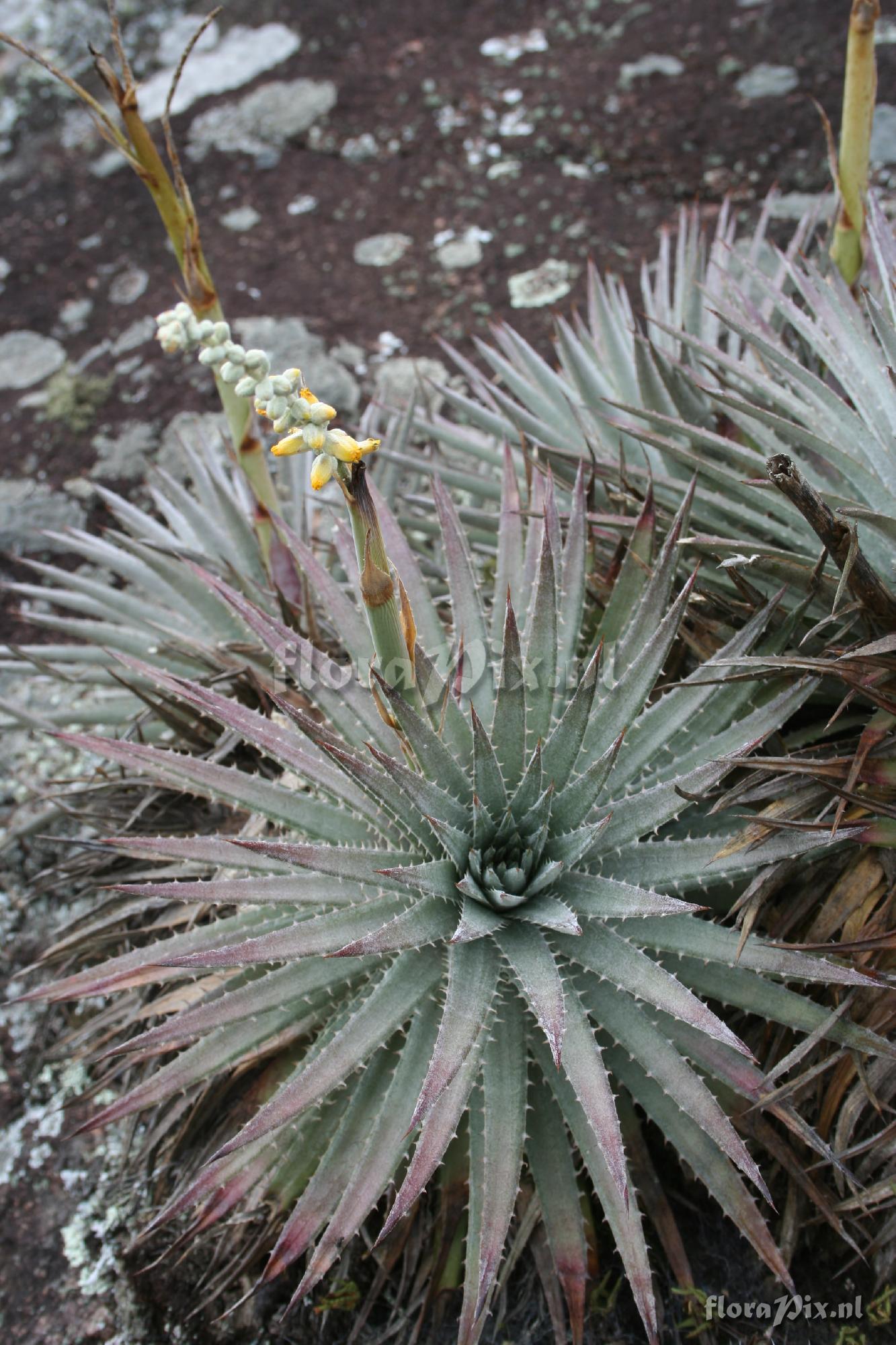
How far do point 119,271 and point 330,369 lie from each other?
103cm

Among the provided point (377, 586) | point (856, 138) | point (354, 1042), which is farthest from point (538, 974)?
point (856, 138)

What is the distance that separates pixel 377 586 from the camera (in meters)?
1.15

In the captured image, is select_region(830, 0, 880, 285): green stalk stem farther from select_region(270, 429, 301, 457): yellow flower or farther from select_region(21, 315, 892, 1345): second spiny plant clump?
select_region(270, 429, 301, 457): yellow flower

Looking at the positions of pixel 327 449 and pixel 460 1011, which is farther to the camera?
pixel 460 1011

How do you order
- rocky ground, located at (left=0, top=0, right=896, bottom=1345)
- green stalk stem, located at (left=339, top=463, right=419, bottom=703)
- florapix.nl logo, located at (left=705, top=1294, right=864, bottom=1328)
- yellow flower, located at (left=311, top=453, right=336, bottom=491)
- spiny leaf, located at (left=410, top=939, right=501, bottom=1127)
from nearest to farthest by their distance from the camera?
yellow flower, located at (left=311, top=453, right=336, bottom=491) < green stalk stem, located at (left=339, top=463, right=419, bottom=703) < spiny leaf, located at (left=410, top=939, right=501, bottom=1127) < florapix.nl logo, located at (left=705, top=1294, right=864, bottom=1328) < rocky ground, located at (left=0, top=0, right=896, bottom=1345)

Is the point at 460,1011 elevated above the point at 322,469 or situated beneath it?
situated beneath

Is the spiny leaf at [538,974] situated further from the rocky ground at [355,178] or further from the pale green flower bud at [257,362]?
the rocky ground at [355,178]

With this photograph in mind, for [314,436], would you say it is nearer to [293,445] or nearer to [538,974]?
[293,445]

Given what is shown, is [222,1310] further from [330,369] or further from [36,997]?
[330,369]

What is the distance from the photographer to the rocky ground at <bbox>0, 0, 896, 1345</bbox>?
126 inches

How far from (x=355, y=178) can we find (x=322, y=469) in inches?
123

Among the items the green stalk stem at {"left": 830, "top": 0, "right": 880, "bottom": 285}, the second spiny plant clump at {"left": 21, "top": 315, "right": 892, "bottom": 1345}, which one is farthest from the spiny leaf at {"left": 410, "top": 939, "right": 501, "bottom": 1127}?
the green stalk stem at {"left": 830, "top": 0, "right": 880, "bottom": 285}

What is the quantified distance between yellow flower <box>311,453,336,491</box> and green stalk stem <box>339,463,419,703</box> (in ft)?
0.13

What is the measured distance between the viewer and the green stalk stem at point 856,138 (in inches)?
70.9
